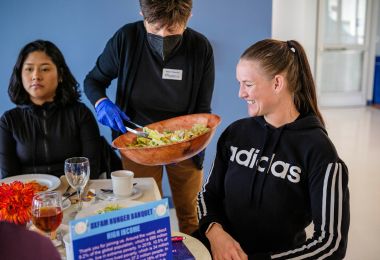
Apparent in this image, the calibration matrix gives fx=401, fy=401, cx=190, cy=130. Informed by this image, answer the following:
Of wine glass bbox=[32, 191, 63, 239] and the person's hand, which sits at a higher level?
wine glass bbox=[32, 191, 63, 239]

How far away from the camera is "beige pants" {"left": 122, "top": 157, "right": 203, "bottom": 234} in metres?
2.12

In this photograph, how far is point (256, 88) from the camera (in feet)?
4.47

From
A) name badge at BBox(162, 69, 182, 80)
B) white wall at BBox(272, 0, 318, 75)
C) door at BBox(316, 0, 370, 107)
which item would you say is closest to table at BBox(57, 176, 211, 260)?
name badge at BBox(162, 69, 182, 80)

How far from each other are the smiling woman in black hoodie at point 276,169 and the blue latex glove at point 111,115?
0.60 meters

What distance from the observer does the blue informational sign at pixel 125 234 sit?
2.63 feet

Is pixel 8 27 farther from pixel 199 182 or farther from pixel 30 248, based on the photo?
pixel 30 248

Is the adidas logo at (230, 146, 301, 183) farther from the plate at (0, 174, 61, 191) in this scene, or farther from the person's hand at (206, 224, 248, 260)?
the plate at (0, 174, 61, 191)

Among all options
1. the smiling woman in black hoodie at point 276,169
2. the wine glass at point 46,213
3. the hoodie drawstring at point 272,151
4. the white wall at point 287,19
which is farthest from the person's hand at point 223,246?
the white wall at point 287,19

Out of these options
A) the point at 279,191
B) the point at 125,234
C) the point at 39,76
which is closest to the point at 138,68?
the point at 39,76

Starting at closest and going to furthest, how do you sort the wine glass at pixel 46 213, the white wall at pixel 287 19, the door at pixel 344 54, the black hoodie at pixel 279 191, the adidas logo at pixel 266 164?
the wine glass at pixel 46 213, the black hoodie at pixel 279 191, the adidas logo at pixel 266 164, the white wall at pixel 287 19, the door at pixel 344 54

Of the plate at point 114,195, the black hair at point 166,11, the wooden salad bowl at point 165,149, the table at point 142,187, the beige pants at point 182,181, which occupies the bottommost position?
the beige pants at point 182,181

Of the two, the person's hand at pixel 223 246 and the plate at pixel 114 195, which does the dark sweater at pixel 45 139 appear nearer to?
the plate at pixel 114 195

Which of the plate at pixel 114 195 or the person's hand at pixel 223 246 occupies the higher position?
the plate at pixel 114 195

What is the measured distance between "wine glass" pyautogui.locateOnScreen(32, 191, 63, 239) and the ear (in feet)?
2.56
